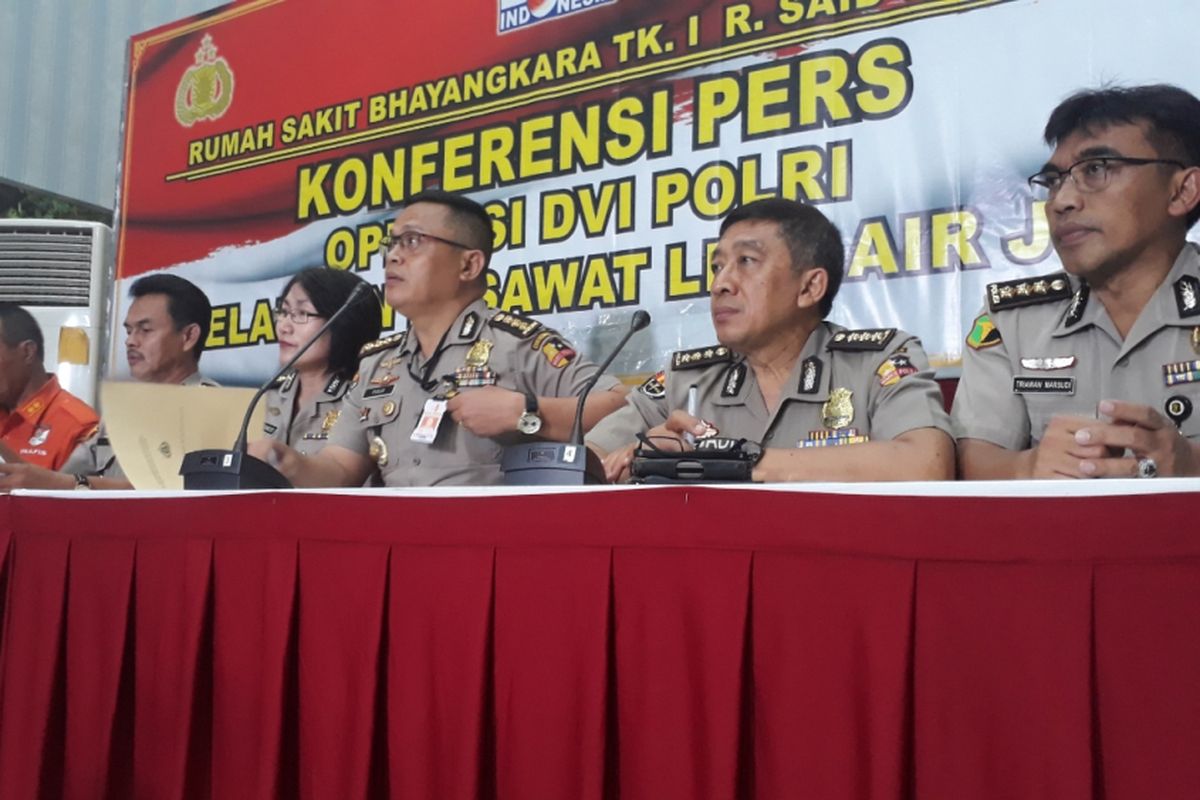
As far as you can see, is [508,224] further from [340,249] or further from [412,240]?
[340,249]

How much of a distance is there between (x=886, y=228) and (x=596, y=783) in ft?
5.00

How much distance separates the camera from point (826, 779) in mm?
1018

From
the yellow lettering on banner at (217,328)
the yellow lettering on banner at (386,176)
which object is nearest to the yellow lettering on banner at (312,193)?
the yellow lettering on banner at (386,176)

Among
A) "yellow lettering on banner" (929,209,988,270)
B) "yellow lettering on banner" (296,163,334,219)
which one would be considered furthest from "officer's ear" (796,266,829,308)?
"yellow lettering on banner" (296,163,334,219)

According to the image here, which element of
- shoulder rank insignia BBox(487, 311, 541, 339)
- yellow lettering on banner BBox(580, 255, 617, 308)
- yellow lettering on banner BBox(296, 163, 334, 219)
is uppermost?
yellow lettering on banner BBox(296, 163, 334, 219)

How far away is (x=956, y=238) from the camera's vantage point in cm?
223

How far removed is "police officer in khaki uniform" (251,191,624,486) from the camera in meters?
2.36

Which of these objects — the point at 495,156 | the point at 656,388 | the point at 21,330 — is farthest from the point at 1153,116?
the point at 21,330

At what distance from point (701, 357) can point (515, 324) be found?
0.52 meters

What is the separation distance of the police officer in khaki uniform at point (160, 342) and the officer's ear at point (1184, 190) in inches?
107

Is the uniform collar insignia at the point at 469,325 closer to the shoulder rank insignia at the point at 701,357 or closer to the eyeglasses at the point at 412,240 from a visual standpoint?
the eyeglasses at the point at 412,240

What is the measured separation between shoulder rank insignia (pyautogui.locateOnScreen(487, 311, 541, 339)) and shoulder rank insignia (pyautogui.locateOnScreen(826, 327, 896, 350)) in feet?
2.50

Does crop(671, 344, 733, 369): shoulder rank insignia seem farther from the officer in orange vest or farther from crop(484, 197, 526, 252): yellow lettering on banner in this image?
the officer in orange vest

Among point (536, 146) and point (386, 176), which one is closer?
point (536, 146)
